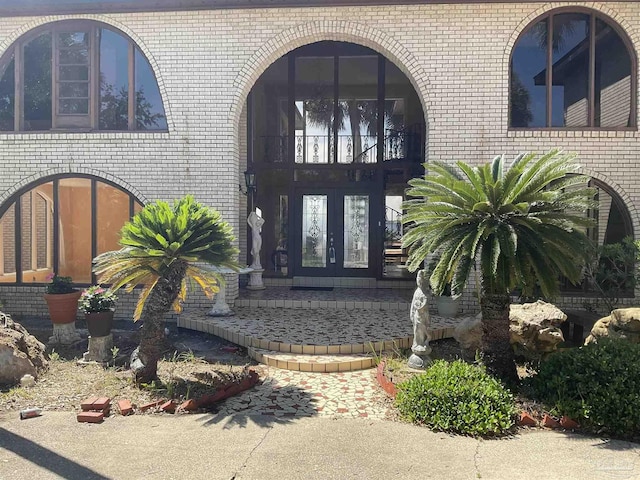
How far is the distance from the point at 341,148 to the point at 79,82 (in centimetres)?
641

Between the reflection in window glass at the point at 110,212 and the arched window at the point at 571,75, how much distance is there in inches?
319

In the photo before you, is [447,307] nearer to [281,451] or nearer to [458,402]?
[458,402]

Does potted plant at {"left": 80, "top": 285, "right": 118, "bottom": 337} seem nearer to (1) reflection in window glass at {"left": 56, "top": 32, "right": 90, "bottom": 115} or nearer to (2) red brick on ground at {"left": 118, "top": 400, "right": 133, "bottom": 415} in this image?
(2) red brick on ground at {"left": 118, "top": 400, "right": 133, "bottom": 415}

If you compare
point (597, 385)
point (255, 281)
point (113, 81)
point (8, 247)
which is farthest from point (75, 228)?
point (597, 385)

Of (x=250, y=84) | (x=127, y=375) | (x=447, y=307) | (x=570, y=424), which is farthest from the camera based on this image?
(x=250, y=84)

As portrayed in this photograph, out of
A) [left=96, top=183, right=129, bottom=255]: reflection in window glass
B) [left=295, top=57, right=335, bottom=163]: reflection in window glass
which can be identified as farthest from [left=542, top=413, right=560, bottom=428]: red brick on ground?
[left=295, top=57, right=335, bottom=163]: reflection in window glass

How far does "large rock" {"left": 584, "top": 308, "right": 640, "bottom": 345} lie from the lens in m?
6.03

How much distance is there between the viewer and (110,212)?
30.5 feet

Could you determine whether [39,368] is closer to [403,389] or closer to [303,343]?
[303,343]

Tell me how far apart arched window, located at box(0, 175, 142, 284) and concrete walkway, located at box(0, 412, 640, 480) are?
5172 mm

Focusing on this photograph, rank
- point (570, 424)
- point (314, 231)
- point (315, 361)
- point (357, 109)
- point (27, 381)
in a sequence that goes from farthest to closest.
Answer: point (314, 231) < point (357, 109) < point (315, 361) < point (27, 381) < point (570, 424)

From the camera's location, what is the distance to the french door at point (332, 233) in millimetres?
12203

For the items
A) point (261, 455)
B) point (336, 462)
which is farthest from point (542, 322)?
point (261, 455)

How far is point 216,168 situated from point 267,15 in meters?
3.24
